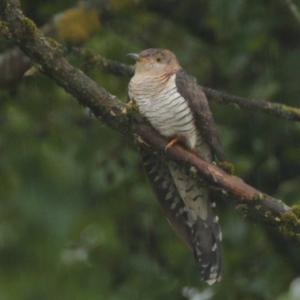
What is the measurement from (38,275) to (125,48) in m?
2.96

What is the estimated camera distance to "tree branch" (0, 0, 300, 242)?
132 inches

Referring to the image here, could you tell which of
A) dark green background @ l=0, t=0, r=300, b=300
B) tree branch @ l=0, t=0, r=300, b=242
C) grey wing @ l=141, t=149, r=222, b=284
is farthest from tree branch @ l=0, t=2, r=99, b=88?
tree branch @ l=0, t=0, r=300, b=242

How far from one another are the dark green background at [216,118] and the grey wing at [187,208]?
1.05ft

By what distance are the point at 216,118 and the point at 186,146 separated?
1.34m

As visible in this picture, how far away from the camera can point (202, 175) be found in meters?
3.72

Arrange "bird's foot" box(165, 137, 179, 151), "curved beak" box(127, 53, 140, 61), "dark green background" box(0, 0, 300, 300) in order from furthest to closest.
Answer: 1. "dark green background" box(0, 0, 300, 300)
2. "curved beak" box(127, 53, 140, 61)
3. "bird's foot" box(165, 137, 179, 151)

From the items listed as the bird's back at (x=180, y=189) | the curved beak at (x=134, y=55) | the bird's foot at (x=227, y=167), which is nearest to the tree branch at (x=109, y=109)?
the bird's foot at (x=227, y=167)

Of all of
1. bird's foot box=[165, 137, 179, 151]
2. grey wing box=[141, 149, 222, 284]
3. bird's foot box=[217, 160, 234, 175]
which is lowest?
grey wing box=[141, 149, 222, 284]

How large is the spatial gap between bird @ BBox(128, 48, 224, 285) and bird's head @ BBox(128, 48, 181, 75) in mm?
16

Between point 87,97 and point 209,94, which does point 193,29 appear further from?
point 87,97

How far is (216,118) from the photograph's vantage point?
561 centimetres

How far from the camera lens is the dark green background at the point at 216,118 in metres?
5.11

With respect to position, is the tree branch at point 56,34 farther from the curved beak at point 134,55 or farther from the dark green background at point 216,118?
the curved beak at point 134,55

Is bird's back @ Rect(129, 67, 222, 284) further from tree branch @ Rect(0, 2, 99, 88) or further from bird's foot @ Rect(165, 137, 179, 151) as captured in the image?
tree branch @ Rect(0, 2, 99, 88)
